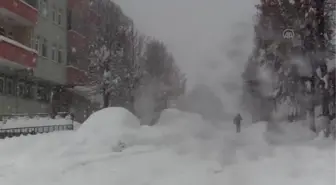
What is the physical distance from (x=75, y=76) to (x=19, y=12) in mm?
10245

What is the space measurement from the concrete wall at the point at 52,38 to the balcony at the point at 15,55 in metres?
3.27

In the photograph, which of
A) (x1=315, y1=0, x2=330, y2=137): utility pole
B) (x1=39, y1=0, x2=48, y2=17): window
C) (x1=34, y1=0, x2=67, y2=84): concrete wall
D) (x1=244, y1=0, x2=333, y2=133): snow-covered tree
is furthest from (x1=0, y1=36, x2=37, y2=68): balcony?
(x1=315, y1=0, x2=330, y2=137): utility pole

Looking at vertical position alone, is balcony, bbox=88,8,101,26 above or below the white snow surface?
above

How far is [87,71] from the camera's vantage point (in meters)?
35.4

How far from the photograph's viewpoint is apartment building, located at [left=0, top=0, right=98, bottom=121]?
2769 cm

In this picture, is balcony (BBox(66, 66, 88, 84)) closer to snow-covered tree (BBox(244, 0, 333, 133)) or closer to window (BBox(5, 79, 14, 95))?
window (BBox(5, 79, 14, 95))

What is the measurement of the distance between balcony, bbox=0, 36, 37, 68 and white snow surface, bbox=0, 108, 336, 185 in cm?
933

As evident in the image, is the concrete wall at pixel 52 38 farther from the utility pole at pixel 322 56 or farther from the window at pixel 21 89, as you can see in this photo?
the utility pole at pixel 322 56

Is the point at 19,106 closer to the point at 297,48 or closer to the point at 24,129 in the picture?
the point at 24,129

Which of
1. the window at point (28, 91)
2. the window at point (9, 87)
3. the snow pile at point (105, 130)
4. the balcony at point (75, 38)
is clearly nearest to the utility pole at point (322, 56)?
the snow pile at point (105, 130)

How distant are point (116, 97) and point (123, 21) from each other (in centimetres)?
535

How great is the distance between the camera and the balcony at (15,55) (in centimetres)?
2520

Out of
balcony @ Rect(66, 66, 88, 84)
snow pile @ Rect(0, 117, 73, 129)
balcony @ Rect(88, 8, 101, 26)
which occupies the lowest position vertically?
snow pile @ Rect(0, 117, 73, 129)

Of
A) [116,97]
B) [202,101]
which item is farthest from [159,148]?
[202,101]
